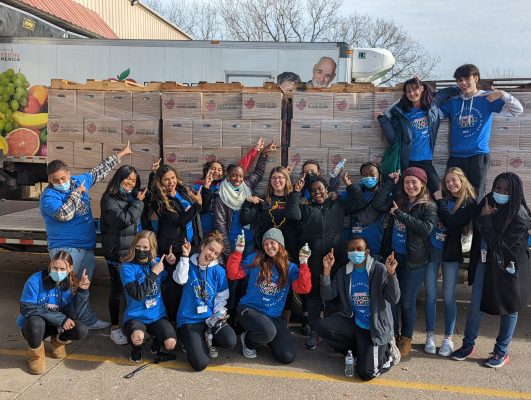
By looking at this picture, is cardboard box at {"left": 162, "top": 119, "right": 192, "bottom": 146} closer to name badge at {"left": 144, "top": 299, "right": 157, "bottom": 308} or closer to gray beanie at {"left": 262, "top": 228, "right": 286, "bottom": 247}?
gray beanie at {"left": 262, "top": 228, "right": 286, "bottom": 247}

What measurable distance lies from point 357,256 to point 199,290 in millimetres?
1543

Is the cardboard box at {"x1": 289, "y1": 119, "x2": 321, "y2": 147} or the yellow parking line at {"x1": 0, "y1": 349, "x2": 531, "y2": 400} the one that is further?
the cardboard box at {"x1": 289, "y1": 119, "x2": 321, "y2": 147}

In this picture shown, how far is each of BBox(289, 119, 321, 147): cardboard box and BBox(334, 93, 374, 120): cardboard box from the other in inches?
10.8

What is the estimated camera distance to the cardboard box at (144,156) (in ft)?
20.6

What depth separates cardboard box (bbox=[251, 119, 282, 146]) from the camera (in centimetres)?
607

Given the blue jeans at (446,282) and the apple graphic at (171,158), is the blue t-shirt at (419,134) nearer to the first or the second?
the blue jeans at (446,282)

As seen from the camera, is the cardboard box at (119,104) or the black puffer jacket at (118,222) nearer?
the black puffer jacket at (118,222)

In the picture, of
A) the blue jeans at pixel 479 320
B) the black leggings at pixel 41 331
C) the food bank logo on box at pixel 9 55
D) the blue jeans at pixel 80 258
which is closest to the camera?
the black leggings at pixel 41 331

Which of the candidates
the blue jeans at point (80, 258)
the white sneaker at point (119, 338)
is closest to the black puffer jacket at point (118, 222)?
the blue jeans at point (80, 258)

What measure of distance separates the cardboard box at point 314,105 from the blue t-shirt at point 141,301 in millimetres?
2452

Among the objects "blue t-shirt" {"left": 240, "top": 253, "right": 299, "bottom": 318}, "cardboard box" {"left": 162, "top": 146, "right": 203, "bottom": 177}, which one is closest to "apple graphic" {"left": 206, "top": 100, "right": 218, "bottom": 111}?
"cardboard box" {"left": 162, "top": 146, "right": 203, "bottom": 177}

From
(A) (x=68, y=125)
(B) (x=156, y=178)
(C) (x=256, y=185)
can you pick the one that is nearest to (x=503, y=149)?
(C) (x=256, y=185)

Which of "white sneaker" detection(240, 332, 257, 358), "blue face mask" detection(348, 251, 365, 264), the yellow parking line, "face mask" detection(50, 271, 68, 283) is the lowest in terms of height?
the yellow parking line

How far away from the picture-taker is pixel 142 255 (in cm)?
493
